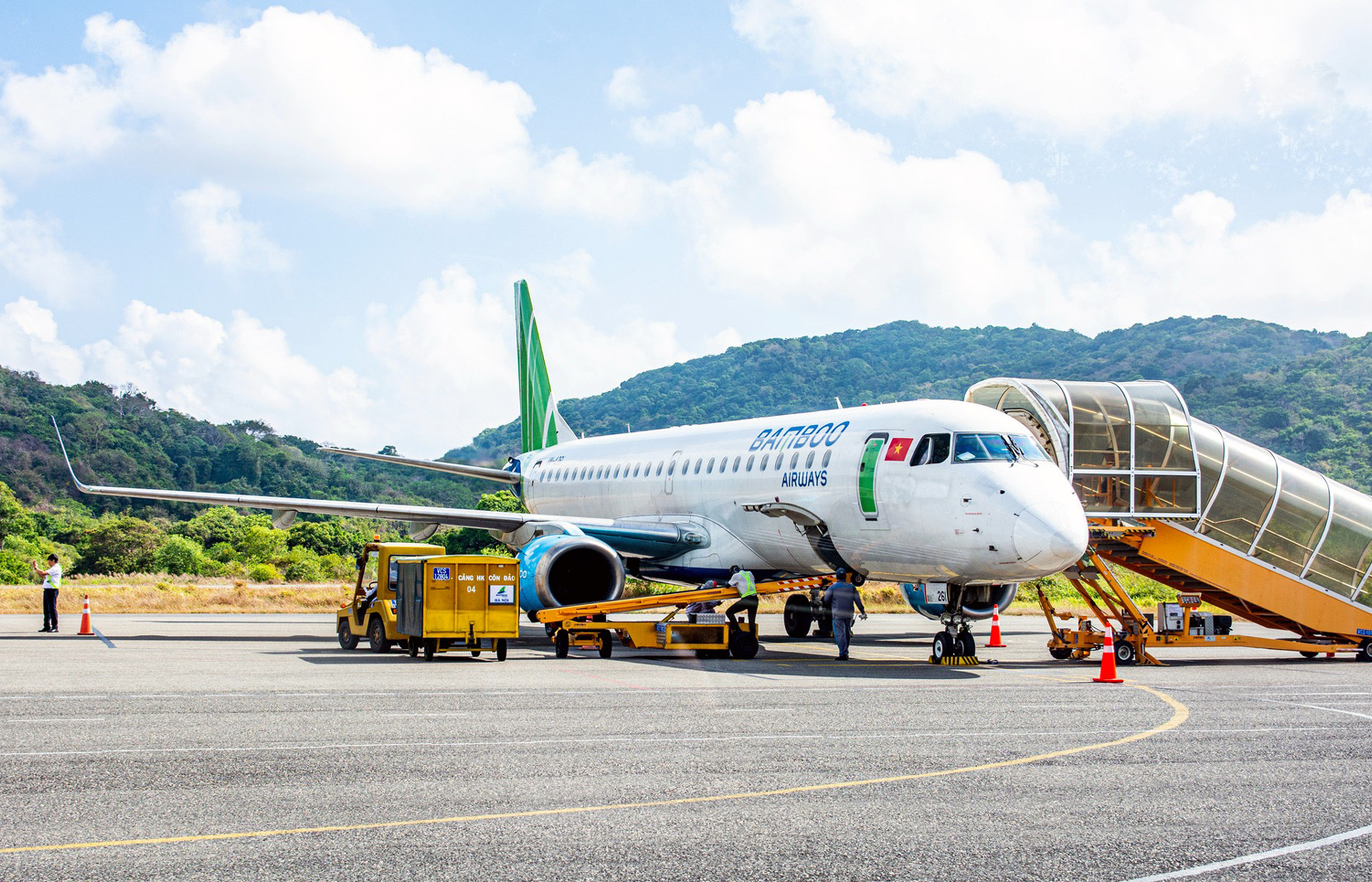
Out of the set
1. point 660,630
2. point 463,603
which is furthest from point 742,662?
point 463,603

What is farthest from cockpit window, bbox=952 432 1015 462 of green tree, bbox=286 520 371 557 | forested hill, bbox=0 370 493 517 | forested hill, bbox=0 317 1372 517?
forested hill, bbox=0 370 493 517

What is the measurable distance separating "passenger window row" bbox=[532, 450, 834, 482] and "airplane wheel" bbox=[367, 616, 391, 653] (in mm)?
6811

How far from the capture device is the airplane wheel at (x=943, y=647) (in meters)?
19.3

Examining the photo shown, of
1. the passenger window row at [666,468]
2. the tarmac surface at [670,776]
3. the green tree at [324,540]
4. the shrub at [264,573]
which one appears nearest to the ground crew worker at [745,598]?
the passenger window row at [666,468]

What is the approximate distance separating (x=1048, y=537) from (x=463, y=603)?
8563 millimetres

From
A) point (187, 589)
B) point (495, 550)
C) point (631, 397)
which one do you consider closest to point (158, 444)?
point (495, 550)

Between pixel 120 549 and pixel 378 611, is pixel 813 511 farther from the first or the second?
pixel 120 549

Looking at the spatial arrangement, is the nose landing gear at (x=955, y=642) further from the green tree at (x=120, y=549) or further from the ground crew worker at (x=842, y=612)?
the green tree at (x=120, y=549)

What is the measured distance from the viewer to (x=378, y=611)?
68.7 ft

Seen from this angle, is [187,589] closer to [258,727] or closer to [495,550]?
[495,550]

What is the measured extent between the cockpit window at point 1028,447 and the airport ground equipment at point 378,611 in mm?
9889

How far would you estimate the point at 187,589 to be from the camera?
40.8 meters

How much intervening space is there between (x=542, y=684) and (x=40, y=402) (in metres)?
103

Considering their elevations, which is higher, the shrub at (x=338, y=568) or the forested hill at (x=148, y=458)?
the forested hill at (x=148, y=458)
